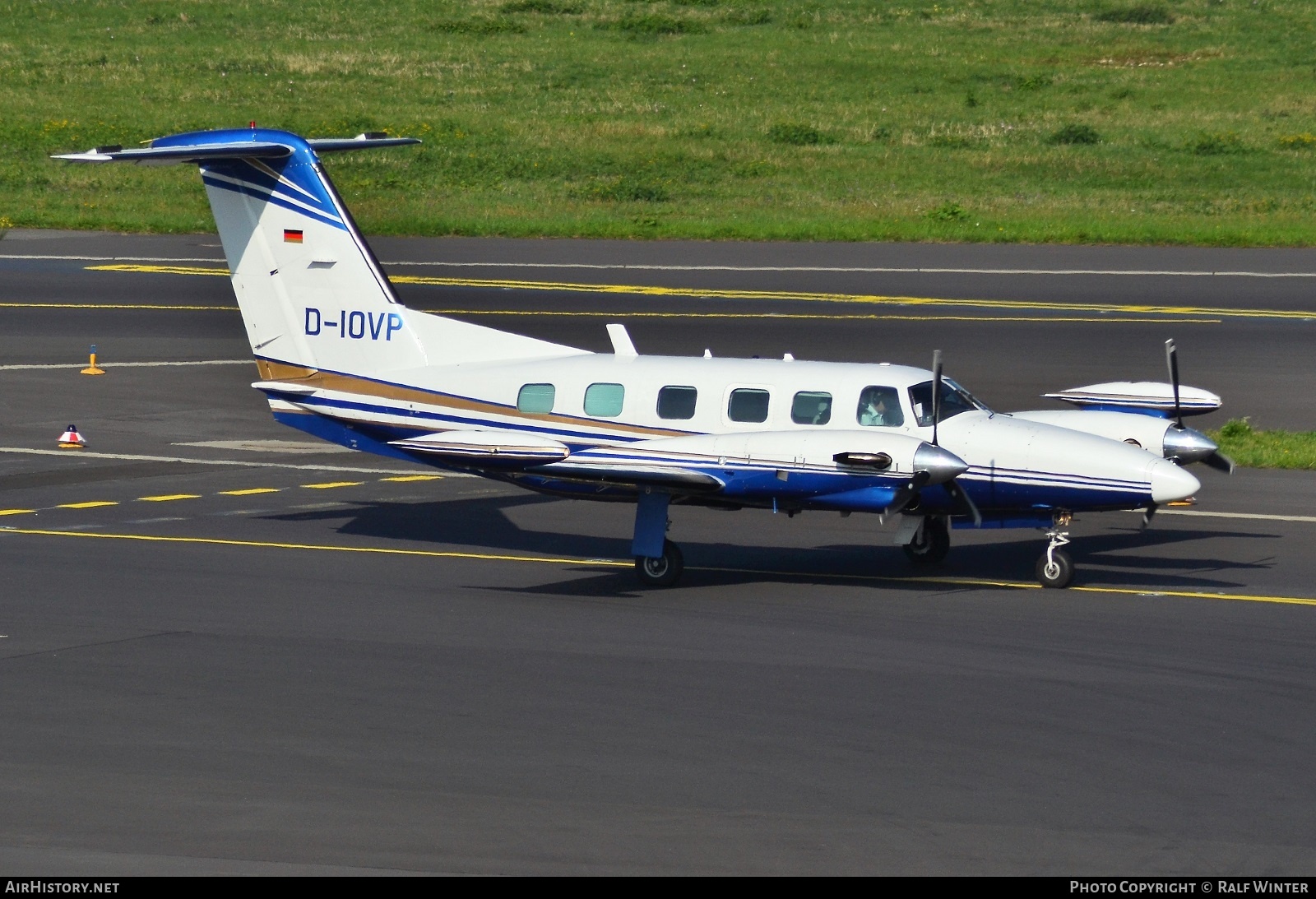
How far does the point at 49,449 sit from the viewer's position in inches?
974

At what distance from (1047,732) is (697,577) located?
20.5 feet

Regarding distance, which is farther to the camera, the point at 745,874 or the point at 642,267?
the point at 642,267

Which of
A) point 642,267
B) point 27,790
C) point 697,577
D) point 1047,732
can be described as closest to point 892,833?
point 1047,732

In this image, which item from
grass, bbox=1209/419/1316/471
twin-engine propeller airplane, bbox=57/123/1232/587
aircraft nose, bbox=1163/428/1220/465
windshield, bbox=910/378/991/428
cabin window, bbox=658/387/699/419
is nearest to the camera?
twin-engine propeller airplane, bbox=57/123/1232/587

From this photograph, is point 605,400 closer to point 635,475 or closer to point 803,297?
point 635,475

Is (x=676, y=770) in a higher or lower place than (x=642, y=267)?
lower

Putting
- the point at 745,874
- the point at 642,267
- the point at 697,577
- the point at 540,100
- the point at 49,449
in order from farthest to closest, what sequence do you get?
the point at 540,100
the point at 642,267
the point at 49,449
the point at 697,577
the point at 745,874

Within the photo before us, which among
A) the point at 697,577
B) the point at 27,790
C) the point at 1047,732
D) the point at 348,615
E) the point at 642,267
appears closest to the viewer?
the point at 27,790

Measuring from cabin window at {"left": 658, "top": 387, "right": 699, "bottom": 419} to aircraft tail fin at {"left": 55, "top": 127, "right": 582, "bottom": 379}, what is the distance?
2.05 m

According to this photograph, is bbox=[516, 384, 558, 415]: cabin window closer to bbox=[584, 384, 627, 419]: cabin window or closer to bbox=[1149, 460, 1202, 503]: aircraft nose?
bbox=[584, 384, 627, 419]: cabin window

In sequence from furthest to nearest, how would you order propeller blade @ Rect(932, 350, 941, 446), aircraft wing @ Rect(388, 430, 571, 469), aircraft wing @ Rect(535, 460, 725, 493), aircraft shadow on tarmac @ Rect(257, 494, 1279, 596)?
aircraft shadow on tarmac @ Rect(257, 494, 1279, 596) → aircraft wing @ Rect(388, 430, 571, 469) → propeller blade @ Rect(932, 350, 941, 446) → aircraft wing @ Rect(535, 460, 725, 493)

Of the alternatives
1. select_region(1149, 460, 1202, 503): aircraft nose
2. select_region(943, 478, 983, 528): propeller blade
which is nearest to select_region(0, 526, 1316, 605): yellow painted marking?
select_region(943, 478, 983, 528): propeller blade

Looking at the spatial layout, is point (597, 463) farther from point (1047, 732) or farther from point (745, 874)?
point (745, 874)

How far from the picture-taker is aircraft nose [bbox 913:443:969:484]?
15.9m
